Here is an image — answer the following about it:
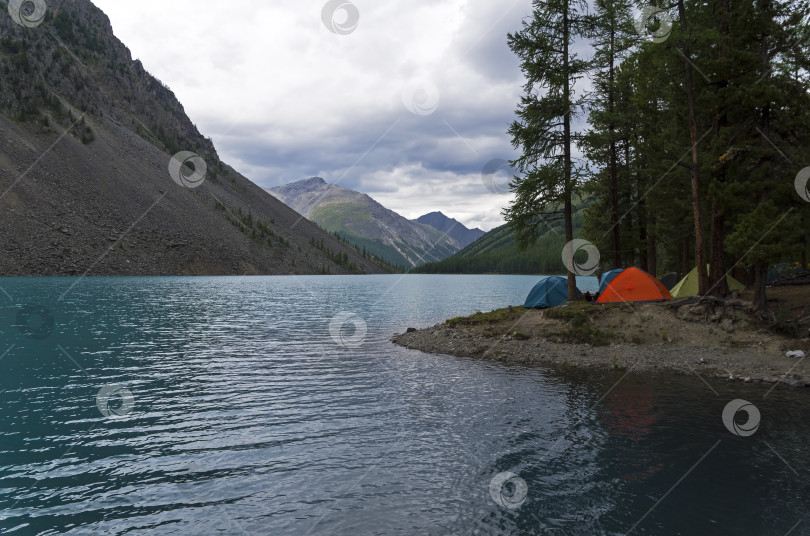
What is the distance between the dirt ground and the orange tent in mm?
1434

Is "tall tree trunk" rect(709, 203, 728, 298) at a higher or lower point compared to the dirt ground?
higher

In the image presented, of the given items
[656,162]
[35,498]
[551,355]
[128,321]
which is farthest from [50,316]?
[656,162]

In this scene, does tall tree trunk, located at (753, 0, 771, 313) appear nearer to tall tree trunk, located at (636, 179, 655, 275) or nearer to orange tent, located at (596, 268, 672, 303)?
orange tent, located at (596, 268, 672, 303)

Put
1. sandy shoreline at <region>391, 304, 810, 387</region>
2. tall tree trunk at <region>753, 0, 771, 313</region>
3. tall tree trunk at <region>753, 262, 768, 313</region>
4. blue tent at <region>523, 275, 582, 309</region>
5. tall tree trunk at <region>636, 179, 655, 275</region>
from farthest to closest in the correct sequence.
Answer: tall tree trunk at <region>636, 179, 655, 275</region> → blue tent at <region>523, 275, 582, 309</region> → tall tree trunk at <region>753, 262, 768, 313</region> → tall tree trunk at <region>753, 0, 771, 313</region> → sandy shoreline at <region>391, 304, 810, 387</region>

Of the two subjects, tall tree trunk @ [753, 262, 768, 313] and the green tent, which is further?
the green tent

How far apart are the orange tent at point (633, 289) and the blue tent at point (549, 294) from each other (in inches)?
170

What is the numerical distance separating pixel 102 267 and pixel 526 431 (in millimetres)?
148309

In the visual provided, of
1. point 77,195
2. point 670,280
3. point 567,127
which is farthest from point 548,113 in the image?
point 77,195

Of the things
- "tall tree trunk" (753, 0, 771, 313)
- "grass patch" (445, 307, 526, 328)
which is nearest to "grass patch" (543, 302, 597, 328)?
"grass patch" (445, 307, 526, 328)

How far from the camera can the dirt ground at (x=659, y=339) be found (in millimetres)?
20000

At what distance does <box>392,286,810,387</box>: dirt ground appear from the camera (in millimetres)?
20000

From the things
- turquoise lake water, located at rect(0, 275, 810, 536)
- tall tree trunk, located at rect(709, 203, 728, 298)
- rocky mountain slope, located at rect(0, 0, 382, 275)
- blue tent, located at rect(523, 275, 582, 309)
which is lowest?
turquoise lake water, located at rect(0, 275, 810, 536)

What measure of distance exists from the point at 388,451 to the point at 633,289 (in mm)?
22017

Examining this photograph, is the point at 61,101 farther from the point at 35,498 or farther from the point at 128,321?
the point at 35,498
